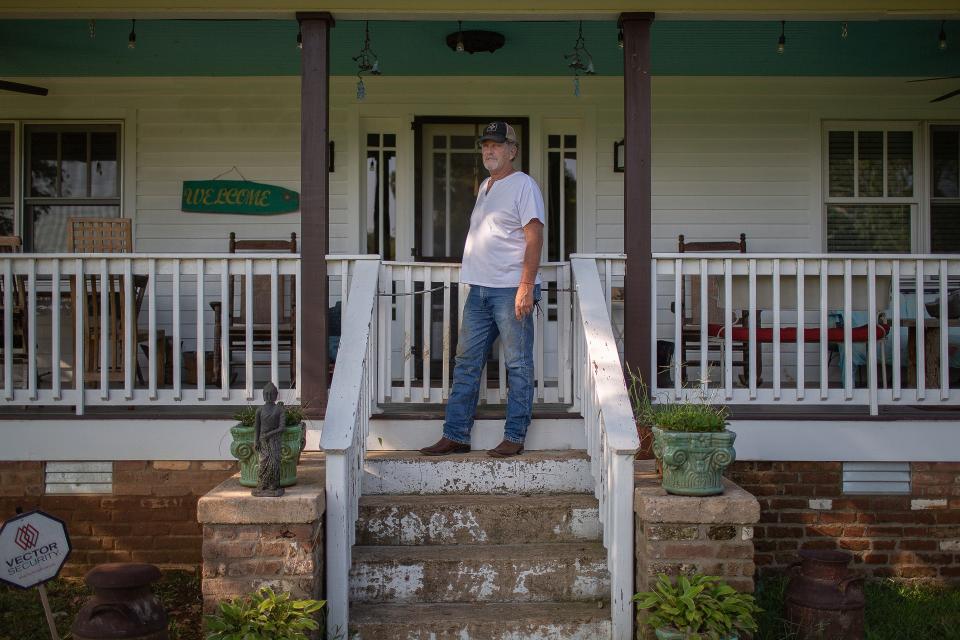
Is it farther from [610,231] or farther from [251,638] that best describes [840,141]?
[251,638]

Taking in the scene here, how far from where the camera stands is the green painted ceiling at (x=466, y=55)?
641 centimetres

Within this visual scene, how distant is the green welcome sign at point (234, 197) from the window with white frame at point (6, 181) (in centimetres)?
141

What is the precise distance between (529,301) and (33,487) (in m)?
3.13

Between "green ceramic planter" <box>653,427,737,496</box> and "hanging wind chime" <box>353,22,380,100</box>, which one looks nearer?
"green ceramic planter" <box>653,427,737,496</box>

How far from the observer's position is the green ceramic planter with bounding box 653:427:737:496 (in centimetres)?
414

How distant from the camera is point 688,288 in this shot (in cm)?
770

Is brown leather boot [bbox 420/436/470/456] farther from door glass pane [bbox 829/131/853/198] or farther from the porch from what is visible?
door glass pane [bbox 829/131/853/198]

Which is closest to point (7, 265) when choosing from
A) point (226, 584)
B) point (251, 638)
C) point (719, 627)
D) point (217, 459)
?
point (217, 459)

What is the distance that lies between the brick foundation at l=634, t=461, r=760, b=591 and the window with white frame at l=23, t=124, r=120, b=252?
5.50 m

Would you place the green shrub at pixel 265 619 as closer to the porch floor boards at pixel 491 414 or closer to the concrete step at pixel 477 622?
the concrete step at pixel 477 622

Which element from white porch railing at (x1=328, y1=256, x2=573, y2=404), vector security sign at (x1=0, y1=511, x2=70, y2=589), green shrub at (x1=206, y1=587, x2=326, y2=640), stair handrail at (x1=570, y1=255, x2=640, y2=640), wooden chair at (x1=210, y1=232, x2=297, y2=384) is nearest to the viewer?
green shrub at (x1=206, y1=587, x2=326, y2=640)

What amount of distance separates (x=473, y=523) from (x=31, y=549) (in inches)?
77.8

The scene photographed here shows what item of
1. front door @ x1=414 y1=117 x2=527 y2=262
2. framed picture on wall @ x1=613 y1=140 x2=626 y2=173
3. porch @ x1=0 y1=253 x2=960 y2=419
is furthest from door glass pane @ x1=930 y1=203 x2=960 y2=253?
→ front door @ x1=414 y1=117 x2=527 y2=262

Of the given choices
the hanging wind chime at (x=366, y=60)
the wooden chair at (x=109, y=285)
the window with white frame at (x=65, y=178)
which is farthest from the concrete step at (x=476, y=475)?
the window with white frame at (x=65, y=178)
